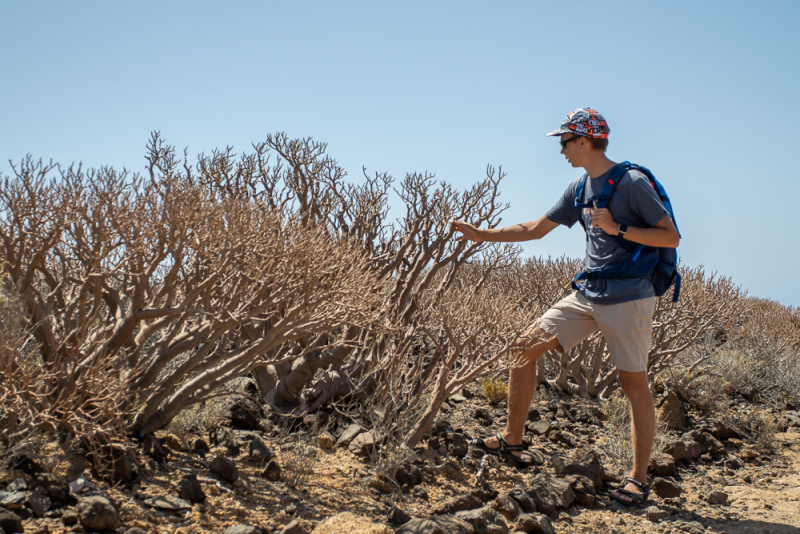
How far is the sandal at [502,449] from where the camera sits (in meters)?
4.00

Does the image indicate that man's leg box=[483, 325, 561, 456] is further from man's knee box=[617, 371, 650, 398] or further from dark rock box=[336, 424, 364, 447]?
dark rock box=[336, 424, 364, 447]

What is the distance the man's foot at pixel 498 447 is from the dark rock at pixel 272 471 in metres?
1.34

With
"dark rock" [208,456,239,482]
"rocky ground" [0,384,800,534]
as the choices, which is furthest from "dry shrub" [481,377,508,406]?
"dark rock" [208,456,239,482]

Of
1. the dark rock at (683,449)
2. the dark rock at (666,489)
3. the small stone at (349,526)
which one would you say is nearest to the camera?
the small stone at (349,526)

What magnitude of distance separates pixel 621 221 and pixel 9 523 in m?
3.14

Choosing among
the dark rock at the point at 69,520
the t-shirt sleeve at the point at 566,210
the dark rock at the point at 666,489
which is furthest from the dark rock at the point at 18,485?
the dark rock at the point at 666,489

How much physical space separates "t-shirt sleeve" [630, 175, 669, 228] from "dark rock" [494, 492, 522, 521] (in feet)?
5.40

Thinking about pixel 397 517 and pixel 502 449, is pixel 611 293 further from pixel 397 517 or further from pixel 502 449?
pixel 397 517

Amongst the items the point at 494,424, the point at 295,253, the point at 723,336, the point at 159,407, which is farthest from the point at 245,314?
the point at 723,336

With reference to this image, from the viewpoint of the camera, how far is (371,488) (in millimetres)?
3578

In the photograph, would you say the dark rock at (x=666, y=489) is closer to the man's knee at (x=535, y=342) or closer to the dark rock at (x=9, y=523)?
the man's knee at (x=535, y=342)

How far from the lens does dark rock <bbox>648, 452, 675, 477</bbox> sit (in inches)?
169

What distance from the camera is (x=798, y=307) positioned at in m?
15.2

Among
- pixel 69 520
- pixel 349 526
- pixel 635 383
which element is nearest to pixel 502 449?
pixel 635 383
